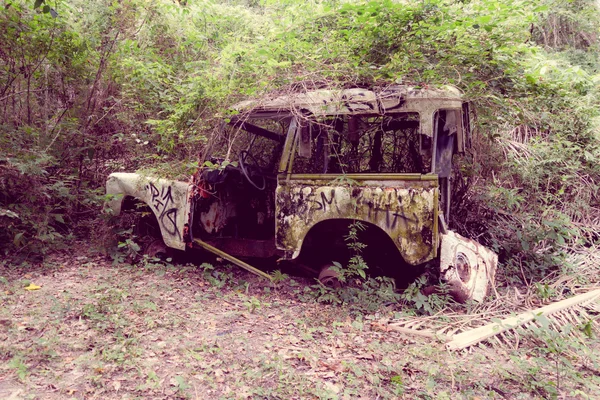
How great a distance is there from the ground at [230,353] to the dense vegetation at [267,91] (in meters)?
1.58

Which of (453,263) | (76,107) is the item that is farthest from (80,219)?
(453,263)

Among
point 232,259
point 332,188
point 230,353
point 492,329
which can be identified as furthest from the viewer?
point 232,259

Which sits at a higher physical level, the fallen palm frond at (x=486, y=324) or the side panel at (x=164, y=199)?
the side panel at (x=164, y=199)

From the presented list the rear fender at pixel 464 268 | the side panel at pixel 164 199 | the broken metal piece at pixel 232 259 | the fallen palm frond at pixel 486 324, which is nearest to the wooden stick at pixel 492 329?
the fallen palm frond at pixel 486 324

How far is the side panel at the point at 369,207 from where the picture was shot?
3.61 meters

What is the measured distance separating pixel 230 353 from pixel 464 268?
7.64 ft

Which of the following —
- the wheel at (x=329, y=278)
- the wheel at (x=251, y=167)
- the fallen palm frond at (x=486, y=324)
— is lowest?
the fallen palm frond at (x=486, y=324)

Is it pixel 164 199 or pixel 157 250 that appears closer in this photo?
pixel 164 199

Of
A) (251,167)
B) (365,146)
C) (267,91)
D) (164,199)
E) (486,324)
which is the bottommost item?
(486,324)

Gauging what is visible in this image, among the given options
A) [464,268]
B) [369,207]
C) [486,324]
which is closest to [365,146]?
[369,207]

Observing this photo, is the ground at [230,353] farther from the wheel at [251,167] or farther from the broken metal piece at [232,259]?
the wheel at [251,167]

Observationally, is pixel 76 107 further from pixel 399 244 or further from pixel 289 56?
pixel 399 244

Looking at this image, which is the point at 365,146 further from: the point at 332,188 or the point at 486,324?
the point at 486,324

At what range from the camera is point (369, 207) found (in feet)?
12.4
